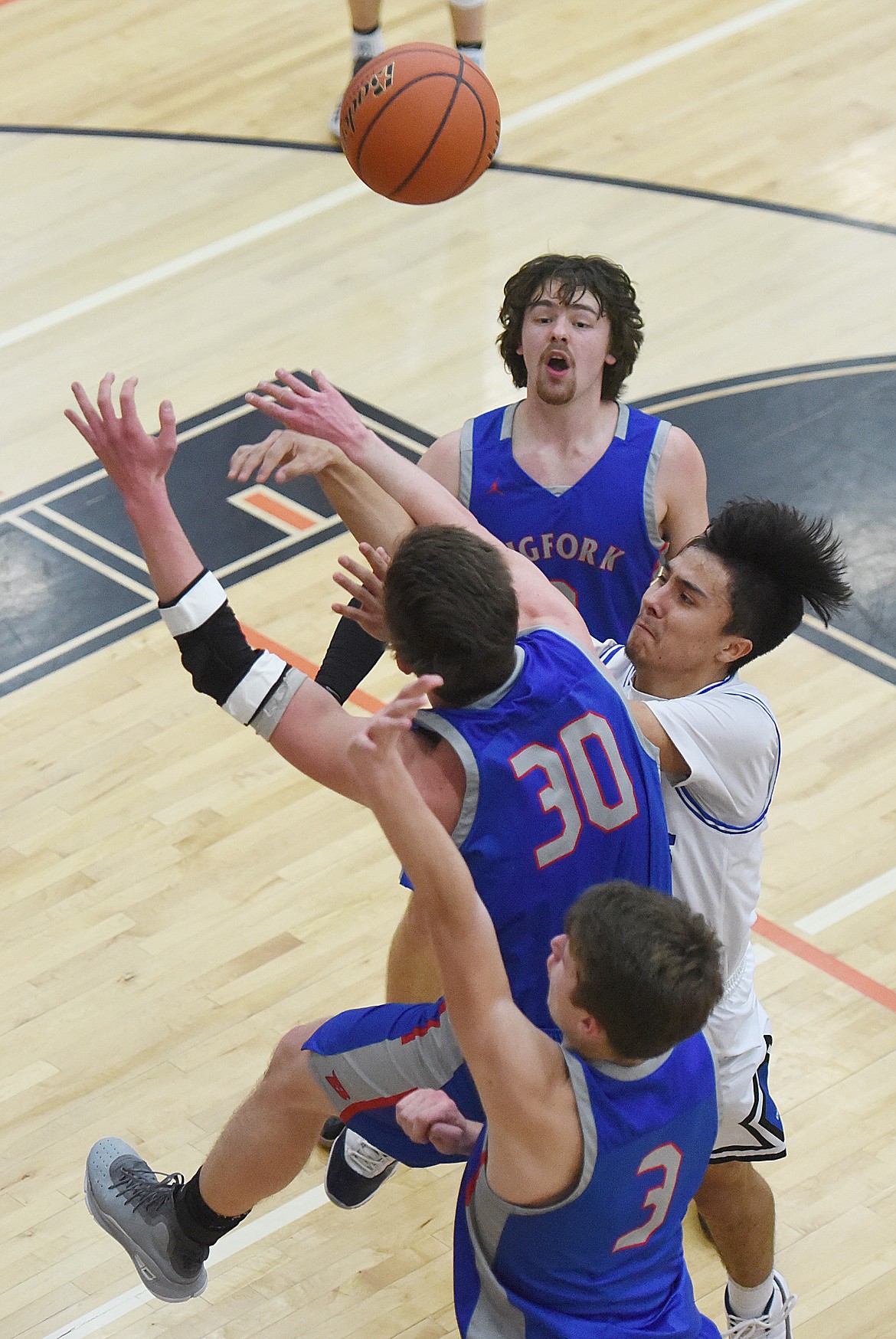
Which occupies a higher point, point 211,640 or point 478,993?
point 211,640

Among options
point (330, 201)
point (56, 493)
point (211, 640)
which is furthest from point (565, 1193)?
point (330, 201)

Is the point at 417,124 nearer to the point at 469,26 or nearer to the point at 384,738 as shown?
the point at 384,738

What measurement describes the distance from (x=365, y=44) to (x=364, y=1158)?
6.96 meters

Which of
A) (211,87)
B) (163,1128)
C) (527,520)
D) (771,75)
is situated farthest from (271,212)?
(163,1128)

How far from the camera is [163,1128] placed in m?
4.73

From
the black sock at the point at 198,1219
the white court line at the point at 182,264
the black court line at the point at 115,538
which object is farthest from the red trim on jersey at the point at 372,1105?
the white court line at the point at 182,264

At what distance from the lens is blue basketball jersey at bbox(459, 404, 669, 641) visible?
461cm

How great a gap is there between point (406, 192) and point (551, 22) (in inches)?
218

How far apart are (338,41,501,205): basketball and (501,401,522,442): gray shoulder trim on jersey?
114 centimetres

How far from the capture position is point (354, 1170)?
4398 mm

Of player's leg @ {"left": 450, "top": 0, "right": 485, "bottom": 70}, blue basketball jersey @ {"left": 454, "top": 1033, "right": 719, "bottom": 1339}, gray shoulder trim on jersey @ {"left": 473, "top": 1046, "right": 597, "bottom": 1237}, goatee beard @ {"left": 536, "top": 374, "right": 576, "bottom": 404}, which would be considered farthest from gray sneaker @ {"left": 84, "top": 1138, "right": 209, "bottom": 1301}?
player's leg @ {"left": 450, "top": 0, "right": 485, "bottom": 70}

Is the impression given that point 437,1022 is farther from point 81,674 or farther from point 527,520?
point 81,674

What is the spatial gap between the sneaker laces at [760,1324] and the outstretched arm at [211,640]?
5.10 ft

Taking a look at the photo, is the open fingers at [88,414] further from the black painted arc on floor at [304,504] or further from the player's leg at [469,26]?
the player's leg at [469,26]
